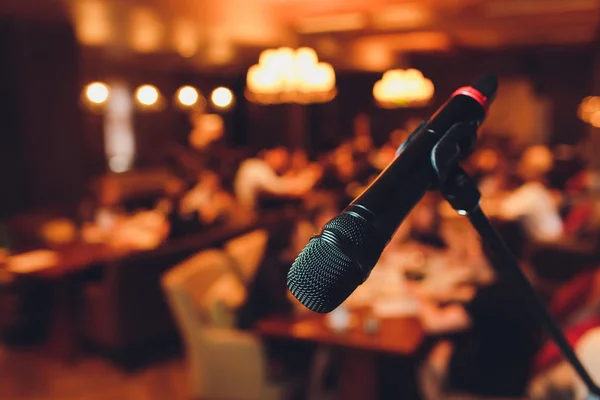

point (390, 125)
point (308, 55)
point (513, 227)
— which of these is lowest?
point (390, 125)

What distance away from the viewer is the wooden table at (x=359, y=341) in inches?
116

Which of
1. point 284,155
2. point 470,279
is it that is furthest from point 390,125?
point 470,279

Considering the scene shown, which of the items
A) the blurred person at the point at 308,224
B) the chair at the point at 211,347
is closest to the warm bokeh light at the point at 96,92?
the blurred person at the point at 308,224

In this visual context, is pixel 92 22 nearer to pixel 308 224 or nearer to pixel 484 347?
pixel 308 224

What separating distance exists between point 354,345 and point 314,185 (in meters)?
→ 6.25

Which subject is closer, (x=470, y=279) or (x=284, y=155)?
(x=470, y=279)

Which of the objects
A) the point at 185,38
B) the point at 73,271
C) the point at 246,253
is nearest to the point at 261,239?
the point at 246,253

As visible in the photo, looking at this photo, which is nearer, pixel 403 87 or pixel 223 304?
pixel 223 304

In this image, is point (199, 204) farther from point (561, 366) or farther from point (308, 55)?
point (561, 366)

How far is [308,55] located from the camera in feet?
20.7

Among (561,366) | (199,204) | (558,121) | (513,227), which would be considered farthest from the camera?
(558,121)

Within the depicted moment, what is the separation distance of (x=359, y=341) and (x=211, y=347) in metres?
1.09

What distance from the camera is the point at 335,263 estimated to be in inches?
24.9

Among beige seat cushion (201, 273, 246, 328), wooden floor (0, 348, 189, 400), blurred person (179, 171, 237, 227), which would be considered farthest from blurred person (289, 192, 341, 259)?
wooden floor (0, 348, 189, 400)
